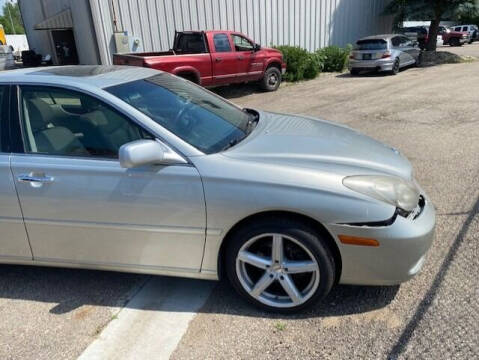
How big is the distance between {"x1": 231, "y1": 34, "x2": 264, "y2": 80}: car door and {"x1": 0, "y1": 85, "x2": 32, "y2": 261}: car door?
30.3ft

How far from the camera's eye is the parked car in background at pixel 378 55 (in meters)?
14.6

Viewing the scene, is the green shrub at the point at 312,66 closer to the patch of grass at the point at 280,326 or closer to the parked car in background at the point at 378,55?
the parked car in background at the point at 378,55

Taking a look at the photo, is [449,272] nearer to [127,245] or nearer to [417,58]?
[127,245]

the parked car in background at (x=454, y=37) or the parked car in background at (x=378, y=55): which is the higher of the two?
→ the parked car in background at (x=378, y=55)

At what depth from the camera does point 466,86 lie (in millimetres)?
11391

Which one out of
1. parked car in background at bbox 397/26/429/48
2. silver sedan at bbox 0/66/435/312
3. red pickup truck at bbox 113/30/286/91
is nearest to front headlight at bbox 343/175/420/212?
silver sedan at bbox 0/66/435/312

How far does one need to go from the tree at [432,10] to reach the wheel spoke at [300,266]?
1955cm

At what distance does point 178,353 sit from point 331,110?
768 centimetres

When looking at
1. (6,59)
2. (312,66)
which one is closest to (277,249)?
(312,66)

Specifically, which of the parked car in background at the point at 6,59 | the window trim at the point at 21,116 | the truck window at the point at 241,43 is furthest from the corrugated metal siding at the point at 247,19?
the parked car in background at the point at 6,59

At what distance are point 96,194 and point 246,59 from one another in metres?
9.76

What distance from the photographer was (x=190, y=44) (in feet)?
36.7

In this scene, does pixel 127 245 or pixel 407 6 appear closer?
pixel 127 245

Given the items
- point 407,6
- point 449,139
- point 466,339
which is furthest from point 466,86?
point 466,339
